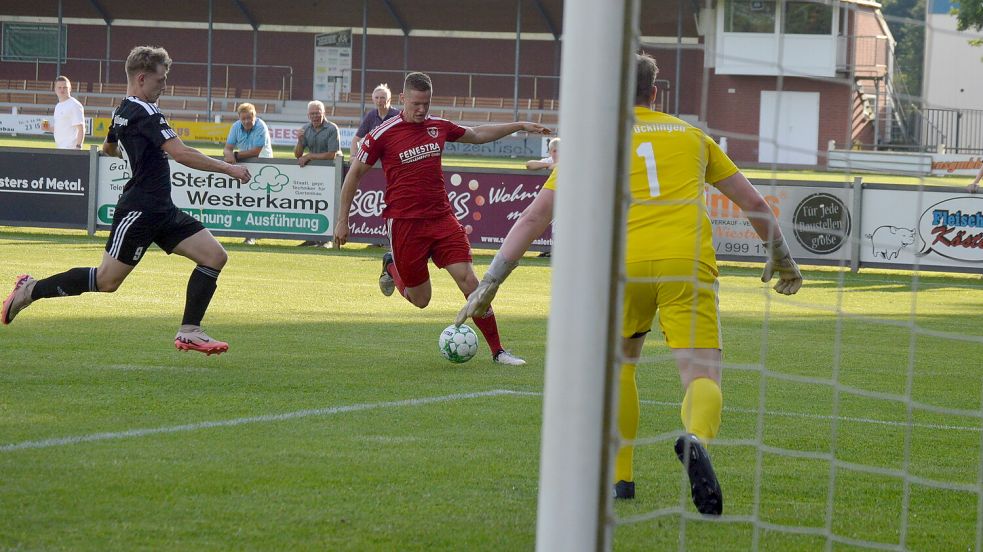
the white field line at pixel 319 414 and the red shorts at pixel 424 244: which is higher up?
the red shorts at pixel 424 244

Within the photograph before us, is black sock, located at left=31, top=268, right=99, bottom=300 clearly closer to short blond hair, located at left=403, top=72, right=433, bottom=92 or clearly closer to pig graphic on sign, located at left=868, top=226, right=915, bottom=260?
short blond hair, located at left=403, top=72, right=433, bottom=92

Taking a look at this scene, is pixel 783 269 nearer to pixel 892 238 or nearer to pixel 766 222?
pixel 766 222

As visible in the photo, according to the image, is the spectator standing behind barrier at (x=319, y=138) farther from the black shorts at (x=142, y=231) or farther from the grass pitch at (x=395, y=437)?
the black shorts at (x=142, y=231)

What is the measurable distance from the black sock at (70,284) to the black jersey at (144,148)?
562 mm

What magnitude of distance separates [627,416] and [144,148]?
13.9 feet

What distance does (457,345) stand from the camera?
845 centimetres

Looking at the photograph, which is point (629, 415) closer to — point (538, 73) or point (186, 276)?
point (186, 276)

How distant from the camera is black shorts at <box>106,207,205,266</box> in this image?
26.2 ft

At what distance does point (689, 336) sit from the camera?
487 centimetres

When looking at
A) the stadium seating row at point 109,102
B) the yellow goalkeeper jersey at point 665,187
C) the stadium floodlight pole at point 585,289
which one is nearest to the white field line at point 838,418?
the yellow goalkeeper jersey at point 665,187

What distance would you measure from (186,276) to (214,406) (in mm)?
7481

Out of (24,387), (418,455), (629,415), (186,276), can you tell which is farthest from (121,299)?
(629,415)

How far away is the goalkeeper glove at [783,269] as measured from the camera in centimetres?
522

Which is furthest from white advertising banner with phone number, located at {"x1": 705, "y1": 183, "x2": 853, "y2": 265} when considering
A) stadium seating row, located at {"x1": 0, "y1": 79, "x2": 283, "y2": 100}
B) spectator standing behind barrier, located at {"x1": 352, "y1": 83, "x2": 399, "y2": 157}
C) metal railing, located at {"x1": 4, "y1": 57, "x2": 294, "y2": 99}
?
metal railing, located at {"x1": 4, "y1": 57, "x2": 294, "y2": 99}
